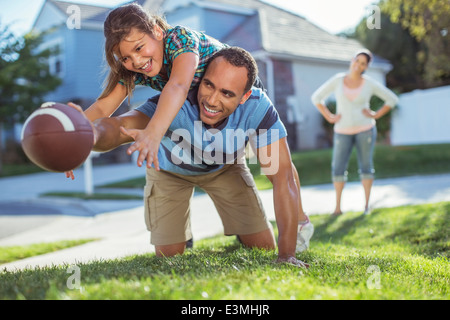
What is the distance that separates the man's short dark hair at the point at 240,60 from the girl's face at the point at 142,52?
391 millimetres

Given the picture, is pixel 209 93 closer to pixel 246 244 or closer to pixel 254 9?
pixel 246 244

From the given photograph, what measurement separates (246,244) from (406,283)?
1804mm

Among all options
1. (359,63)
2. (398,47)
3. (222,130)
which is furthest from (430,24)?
(398,47)

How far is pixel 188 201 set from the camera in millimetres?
4227

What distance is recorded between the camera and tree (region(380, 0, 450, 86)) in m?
9.38

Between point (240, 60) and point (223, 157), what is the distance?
0.88m

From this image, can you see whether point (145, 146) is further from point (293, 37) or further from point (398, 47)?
point (398, 47)

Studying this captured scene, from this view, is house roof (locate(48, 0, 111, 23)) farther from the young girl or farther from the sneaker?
the sneaker

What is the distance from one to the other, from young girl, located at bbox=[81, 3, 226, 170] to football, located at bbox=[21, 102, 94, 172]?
0.37 metres

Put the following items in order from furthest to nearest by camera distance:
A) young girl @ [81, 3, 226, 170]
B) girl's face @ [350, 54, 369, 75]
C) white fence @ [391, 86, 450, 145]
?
white fence @ [391, 86, 450, 145] < girl's face @ [350, 54, 369, 75] < young girl @ [81, 3, 226, 170]

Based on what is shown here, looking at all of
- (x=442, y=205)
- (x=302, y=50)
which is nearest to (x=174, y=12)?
(x=302, y=50)

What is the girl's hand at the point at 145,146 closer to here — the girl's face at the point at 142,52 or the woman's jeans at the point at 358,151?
the girl's face at the point at 142,52

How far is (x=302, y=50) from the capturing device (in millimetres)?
17000

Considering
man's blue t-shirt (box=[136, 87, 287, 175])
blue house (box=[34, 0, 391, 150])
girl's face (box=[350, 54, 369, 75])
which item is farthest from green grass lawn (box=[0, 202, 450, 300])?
blue house (box=[34, 0, 391, 150])
